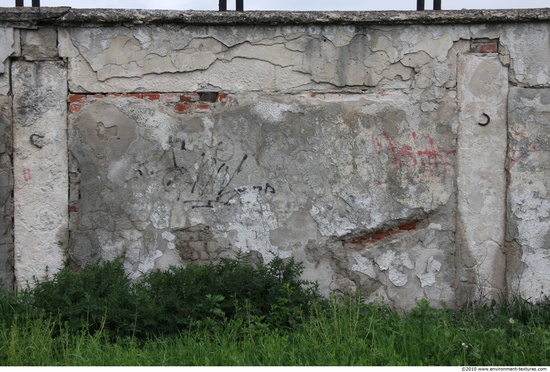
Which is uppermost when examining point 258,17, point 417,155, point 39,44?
point 258,17

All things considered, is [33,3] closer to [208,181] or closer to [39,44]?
[39,44]

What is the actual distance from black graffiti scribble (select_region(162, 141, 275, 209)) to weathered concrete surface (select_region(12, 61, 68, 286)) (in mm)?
839

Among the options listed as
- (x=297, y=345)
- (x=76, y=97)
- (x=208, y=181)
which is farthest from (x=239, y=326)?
(x=76, y=97)

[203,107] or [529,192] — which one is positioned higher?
[203,107]

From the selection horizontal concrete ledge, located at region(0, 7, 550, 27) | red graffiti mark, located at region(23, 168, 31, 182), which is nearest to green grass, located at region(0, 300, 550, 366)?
red graffiti mark, located at region(23, 168, 31, 182)

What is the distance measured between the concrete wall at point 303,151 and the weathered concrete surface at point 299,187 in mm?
10

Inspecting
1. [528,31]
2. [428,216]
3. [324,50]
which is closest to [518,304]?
[428,216]

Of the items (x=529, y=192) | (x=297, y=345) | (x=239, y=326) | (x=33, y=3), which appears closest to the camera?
(x=297, y=345)

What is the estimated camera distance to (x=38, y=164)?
16.4 ft

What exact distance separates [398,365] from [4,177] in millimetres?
3070

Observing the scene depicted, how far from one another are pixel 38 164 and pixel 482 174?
10.6 ft

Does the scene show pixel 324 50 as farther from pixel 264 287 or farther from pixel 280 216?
pixel 264 287

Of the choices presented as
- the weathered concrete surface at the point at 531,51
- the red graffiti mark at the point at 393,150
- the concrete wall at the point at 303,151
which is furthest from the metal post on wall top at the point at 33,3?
the weathered concrete surface at the point at 531,51

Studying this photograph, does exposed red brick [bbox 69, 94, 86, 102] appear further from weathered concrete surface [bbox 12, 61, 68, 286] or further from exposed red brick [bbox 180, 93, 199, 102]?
exposed red brick [bbox 180, 93, 199, 102]
